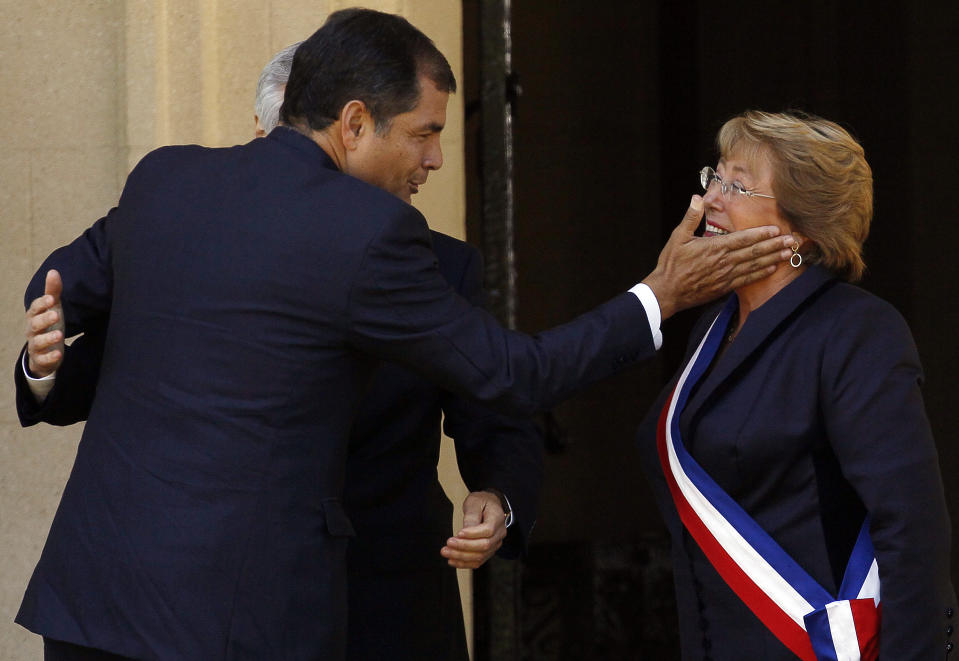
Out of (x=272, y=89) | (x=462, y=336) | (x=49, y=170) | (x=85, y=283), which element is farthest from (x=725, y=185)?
(x=49, y=170)

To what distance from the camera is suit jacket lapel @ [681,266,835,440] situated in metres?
2.52

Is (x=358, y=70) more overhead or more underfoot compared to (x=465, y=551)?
more overhead

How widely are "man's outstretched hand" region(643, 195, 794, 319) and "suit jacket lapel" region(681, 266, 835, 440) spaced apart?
66mm

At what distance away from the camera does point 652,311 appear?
2443mm

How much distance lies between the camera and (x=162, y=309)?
2.25 m

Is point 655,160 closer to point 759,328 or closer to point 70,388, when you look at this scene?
point 759,328

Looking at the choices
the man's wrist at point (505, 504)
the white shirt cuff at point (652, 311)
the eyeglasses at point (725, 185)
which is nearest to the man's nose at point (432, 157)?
the white shirt cuff at point (652, 311)

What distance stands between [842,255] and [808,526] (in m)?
0.53

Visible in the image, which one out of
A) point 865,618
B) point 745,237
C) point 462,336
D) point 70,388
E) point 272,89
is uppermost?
point 272,89

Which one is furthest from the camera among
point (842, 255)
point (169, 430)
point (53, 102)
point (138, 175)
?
point (53, 102)

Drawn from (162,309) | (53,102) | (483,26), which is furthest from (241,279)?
(483,26)

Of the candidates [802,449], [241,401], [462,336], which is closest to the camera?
[241,401]

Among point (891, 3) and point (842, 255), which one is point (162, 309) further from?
point (891, 3)

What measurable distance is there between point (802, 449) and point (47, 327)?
1342 mm
